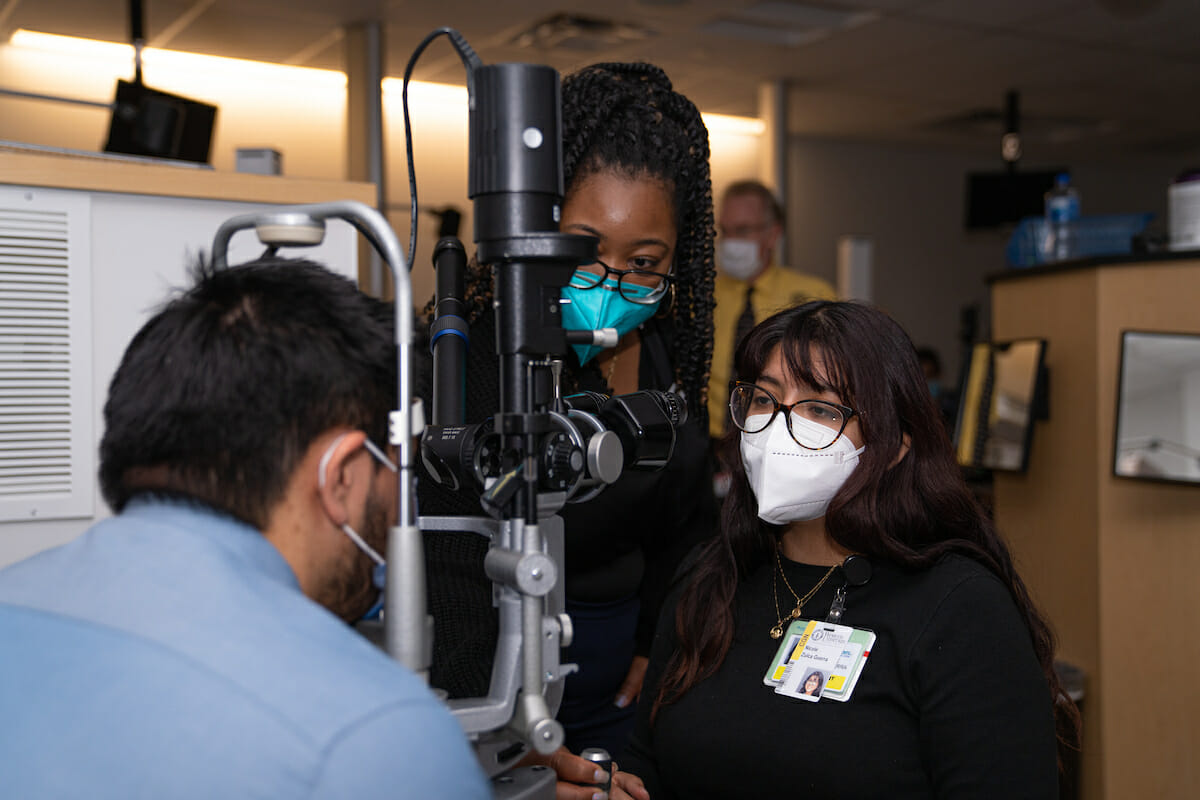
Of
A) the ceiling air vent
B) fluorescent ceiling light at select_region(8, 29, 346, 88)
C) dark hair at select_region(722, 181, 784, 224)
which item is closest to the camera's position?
dark hair at select_region(722, 181, 784, 224)

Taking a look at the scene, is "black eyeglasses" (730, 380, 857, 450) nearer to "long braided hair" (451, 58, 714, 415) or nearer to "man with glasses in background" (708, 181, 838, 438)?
"long braided hair" (451, 58, 714, 415)

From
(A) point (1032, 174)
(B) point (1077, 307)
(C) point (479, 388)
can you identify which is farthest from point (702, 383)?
(A) point (1032, 174)

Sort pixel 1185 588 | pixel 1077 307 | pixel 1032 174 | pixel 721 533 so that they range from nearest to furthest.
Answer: pixel 721 533 → pixel 1185 588 → pixel 1077 307 → pixel 1032 174

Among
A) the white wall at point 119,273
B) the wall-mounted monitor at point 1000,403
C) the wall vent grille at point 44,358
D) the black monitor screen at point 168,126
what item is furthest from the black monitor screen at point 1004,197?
the wall vent grille at point 44,358

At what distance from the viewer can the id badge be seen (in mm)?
1306

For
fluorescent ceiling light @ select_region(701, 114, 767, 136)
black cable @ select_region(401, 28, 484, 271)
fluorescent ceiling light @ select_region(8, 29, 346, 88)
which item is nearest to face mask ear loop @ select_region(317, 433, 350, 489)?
black cable @ select_region(401, 28, 484, 271)

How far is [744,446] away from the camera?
4.84 feet

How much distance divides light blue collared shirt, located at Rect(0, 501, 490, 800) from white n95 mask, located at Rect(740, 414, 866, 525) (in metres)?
0.79

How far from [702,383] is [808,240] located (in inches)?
275

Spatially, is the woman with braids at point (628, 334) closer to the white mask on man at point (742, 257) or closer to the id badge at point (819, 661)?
the id badge at point (819, 661)

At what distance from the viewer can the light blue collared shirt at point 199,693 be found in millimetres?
635

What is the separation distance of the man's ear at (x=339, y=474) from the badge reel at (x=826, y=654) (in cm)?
76

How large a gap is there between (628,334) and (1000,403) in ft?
5.44

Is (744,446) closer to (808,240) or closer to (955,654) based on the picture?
(955,654)
